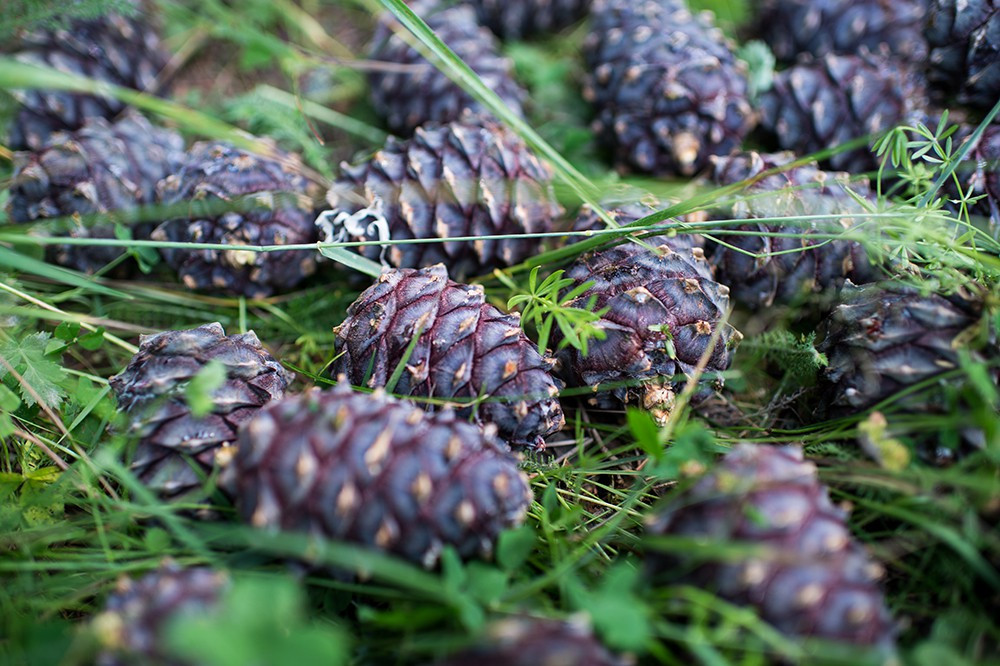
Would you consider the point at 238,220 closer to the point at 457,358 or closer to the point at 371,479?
the point at 457,358

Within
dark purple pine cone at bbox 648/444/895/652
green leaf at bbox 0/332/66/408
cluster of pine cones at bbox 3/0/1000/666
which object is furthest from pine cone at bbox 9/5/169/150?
dark purple pine cone at bbox 648/444/895/652

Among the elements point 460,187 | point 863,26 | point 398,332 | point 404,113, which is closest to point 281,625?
point 398,332

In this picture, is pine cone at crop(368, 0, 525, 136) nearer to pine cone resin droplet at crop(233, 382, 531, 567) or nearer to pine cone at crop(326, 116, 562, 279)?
pine cone at crop(326, 116, 562, 279)

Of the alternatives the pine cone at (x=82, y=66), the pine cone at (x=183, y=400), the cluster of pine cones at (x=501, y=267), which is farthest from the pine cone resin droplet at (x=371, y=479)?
the pine cone at (x=82, y=66)

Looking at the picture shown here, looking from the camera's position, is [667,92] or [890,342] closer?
[890,342]

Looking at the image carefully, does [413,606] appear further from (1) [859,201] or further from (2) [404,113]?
(2) [404,113]

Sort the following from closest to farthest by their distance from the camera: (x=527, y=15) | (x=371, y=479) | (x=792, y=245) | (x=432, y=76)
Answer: (x=371, y=479) → (x=792, y=245) → (x=432, y=76) → (x=527, y=15)

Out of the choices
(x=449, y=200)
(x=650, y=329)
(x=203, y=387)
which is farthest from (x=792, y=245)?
(x=203, y=387)
